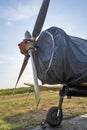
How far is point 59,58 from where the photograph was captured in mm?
9727

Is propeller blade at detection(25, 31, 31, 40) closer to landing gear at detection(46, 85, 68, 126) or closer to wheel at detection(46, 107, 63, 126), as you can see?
landing gear at detection(46, 85, 68, 126)

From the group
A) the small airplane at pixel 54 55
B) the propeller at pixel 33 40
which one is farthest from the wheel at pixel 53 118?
the propeller at pixel 33 40

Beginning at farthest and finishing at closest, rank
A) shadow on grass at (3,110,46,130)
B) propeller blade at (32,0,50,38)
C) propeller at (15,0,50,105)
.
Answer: shadow on grass at (3,110,46,130)
propeller blade at (32,0,50,38)
propeller at (15,0,50,105)

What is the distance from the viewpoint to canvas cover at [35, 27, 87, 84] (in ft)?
32.0

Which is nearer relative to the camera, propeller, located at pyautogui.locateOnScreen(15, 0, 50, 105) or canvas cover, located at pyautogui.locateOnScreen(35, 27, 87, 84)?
canvas cover, located at pyautogui.locateOnScreen(35, 27, 87, 84)

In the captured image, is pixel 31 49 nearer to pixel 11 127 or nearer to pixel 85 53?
pixel 85 53

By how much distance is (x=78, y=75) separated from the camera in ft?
33.2

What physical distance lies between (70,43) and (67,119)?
11.4ft

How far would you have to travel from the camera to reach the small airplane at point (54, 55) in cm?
978

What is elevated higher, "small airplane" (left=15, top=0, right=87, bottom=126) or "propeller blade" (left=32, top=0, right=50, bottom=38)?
"propeller blade" (left=32, top=0, right=50, bottom=38)

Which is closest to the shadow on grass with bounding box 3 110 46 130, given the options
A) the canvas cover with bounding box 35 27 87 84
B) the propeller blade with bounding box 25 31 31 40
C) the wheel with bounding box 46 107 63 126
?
the wheel with bounding box 46 107 63 126

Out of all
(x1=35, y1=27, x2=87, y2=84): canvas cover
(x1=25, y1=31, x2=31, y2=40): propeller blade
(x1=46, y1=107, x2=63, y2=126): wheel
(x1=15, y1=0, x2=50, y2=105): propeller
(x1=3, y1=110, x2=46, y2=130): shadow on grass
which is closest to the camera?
(x1=35, y1=27, x2=87, y2=84): canvas cover

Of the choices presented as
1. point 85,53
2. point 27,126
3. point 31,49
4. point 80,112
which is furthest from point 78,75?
point 80,112

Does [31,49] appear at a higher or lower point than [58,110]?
higher
